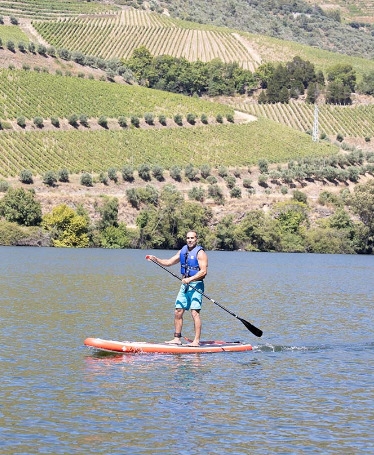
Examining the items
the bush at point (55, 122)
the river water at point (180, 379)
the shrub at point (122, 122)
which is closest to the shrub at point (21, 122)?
the bush at point (55, 122)

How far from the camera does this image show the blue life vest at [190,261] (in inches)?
1192

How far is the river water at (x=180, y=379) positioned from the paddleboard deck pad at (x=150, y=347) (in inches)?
8.8

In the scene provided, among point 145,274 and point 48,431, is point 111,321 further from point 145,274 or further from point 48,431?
point 145,274

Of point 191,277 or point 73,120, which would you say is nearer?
point 191,277

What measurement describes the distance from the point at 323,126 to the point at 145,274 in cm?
12634

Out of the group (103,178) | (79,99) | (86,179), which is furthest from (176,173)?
(79,99)

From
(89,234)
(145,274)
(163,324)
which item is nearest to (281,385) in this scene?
(163,324)

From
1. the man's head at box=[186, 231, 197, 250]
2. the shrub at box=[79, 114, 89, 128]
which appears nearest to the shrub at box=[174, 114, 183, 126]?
the shrub at box=[79, 114, 89, 128]

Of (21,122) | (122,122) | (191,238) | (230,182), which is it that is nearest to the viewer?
(191,238)

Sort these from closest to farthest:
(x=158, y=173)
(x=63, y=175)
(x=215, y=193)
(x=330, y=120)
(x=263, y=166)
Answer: (x=63, y=175)
(x=215, y=193)
(x=158, y=173)
(x=263, y=166)
(x=330, y=120)

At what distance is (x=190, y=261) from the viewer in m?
30.4

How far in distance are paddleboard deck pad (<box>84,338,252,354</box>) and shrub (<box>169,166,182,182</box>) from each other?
10167cm

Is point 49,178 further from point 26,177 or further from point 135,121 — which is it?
point 135,121

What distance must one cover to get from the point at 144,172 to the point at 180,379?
105 m
